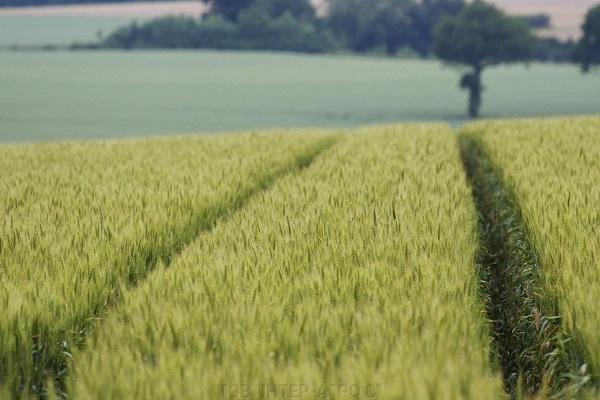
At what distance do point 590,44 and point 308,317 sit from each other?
45.4 meters

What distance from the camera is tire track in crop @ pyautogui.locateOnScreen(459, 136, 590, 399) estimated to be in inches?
92.9

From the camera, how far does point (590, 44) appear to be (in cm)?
4338

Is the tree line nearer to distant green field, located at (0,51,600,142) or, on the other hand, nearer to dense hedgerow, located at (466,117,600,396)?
distant green field, located at (0,51,600,142)

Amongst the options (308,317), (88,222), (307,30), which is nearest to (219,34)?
(307,30)

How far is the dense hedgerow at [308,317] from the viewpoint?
180 cm

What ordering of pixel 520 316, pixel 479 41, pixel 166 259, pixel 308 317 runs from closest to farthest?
pixel 308 317 < pixel 520 316 < pixel 166 259 < pixel 479 41

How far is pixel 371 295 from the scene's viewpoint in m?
2.51

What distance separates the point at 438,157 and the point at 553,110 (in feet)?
124

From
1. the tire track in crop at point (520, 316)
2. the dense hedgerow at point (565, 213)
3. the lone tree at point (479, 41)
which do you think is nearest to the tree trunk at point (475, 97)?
the lone tree at point (479, 41)

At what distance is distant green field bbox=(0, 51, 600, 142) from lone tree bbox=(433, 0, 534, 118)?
2.70 meters

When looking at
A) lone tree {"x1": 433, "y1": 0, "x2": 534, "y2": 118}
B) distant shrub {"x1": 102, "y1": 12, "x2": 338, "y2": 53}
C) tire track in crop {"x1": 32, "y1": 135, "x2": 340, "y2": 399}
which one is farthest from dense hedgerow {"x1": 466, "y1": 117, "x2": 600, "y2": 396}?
distant shrub {"x1": 102, "y1": 12, "x2": 338, "y2": 53}

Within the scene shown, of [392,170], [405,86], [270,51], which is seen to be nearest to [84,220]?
[392,170]

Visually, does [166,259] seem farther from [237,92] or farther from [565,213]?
[237,92]

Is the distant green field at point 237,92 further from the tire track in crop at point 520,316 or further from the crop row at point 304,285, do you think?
the tire track in crop at point 520,316
